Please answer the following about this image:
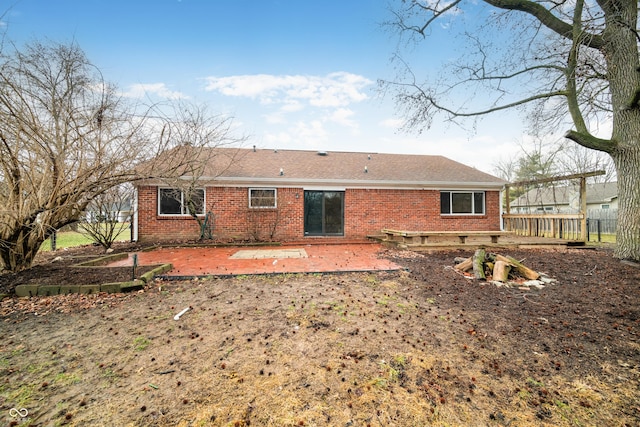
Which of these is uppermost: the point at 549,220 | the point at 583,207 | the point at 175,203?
the point at 175,203

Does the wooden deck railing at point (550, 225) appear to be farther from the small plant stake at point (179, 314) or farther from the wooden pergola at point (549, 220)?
the small plant stake at point (179, 314)

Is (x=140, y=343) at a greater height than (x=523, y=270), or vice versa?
(x=523, y=270)

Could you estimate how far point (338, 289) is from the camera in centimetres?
485

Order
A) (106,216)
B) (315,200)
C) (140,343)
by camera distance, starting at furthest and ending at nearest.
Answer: (315,200)
(106,216)
(140,343)

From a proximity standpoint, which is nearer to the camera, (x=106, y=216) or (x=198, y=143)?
(x=198, y=143)

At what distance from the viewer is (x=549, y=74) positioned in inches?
301

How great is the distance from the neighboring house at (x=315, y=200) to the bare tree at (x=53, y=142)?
435cm

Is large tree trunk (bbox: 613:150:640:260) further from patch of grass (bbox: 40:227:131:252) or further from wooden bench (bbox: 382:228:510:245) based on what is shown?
patch of grass (bbox: 40:227:131:252)

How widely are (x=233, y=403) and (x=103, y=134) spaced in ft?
19.8

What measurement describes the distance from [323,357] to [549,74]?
32.2ft

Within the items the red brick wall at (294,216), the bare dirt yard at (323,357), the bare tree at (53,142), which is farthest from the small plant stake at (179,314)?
the red brick wall at (294,216)

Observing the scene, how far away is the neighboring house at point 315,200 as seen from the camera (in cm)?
1072

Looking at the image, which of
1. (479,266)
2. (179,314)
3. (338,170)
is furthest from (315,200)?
(179,314)

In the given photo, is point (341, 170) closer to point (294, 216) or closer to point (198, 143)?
point (294, 216)
